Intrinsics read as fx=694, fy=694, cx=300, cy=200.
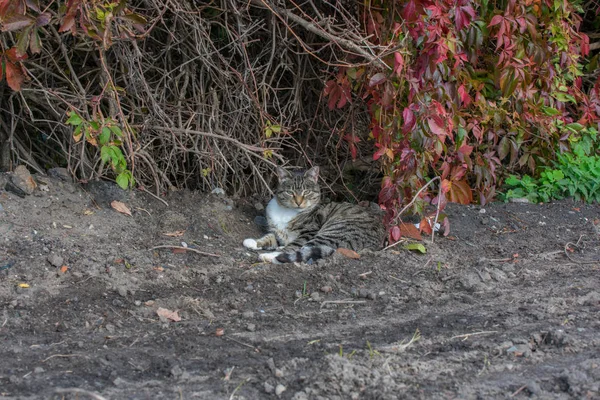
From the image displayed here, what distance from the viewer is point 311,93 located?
6406 mm

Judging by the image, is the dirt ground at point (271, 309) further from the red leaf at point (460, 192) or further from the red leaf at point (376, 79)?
the red leaf at point (376, 79)

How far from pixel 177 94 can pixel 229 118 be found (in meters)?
0.51

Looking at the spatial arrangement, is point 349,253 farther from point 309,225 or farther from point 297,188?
point 297,188

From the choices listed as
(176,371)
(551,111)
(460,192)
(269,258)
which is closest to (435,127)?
(460,192)

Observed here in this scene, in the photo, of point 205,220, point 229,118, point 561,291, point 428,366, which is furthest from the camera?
point 229,118

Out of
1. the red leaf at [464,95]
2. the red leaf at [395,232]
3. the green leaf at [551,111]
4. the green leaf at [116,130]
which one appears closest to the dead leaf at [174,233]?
the green leaf at [116,130]

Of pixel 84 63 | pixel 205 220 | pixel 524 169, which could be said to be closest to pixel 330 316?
pixel 205 220

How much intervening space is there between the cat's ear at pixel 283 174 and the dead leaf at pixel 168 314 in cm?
238

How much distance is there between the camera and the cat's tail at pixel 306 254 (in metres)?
5.19

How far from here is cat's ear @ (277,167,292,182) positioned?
617 centimetres

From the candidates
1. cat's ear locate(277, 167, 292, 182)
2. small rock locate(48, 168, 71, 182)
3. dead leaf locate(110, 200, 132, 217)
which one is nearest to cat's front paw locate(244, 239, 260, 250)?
cat's ear locate(277, 167, 292, 182)

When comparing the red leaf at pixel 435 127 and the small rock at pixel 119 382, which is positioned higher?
the red leaf at pixel 435 127

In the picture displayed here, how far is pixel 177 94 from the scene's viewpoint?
5.81 m

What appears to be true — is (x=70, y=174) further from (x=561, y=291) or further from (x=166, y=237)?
(x=561, y=291)
